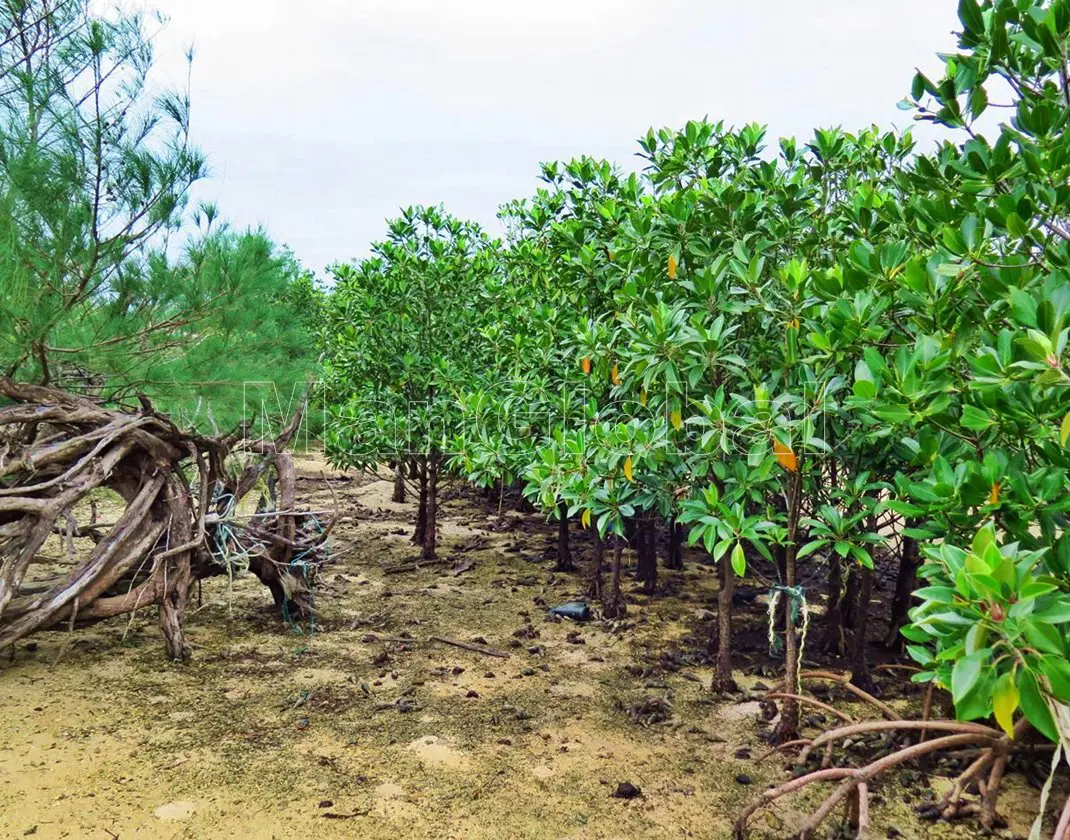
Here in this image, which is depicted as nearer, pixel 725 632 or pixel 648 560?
pixel 725 632

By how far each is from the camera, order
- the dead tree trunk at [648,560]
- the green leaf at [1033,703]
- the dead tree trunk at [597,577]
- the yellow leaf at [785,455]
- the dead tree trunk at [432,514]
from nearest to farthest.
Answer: the green leaf at [1033,703] → the yellow leaf at [785,455] → the dead tree trunk at [597,577] → the dead tree trunk at [648,560] → the dead tree trunk at [432,514]

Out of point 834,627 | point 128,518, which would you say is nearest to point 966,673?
point 834,627

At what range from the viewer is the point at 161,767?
3.62m

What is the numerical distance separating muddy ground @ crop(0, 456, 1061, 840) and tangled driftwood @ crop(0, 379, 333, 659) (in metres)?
0.38

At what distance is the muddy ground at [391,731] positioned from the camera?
10.8ft

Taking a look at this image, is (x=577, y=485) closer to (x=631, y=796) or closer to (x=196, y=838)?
(x=631, y=796)

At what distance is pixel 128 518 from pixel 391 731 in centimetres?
245

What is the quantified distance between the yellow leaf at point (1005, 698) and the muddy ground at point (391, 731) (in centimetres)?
186

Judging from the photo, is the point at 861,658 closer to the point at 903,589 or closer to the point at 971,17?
the point at 903,589

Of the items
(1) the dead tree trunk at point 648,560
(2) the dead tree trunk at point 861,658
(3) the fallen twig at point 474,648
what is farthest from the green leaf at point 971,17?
(1) the dead tree trunk at point 648,560

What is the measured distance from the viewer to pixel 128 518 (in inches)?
201

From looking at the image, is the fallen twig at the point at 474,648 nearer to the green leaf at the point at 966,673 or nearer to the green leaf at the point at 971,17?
the green leaf at the point at 966,673

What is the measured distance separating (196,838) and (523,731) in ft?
5.60

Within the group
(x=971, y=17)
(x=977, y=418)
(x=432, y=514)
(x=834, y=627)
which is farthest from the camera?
(x=432, y=514)
